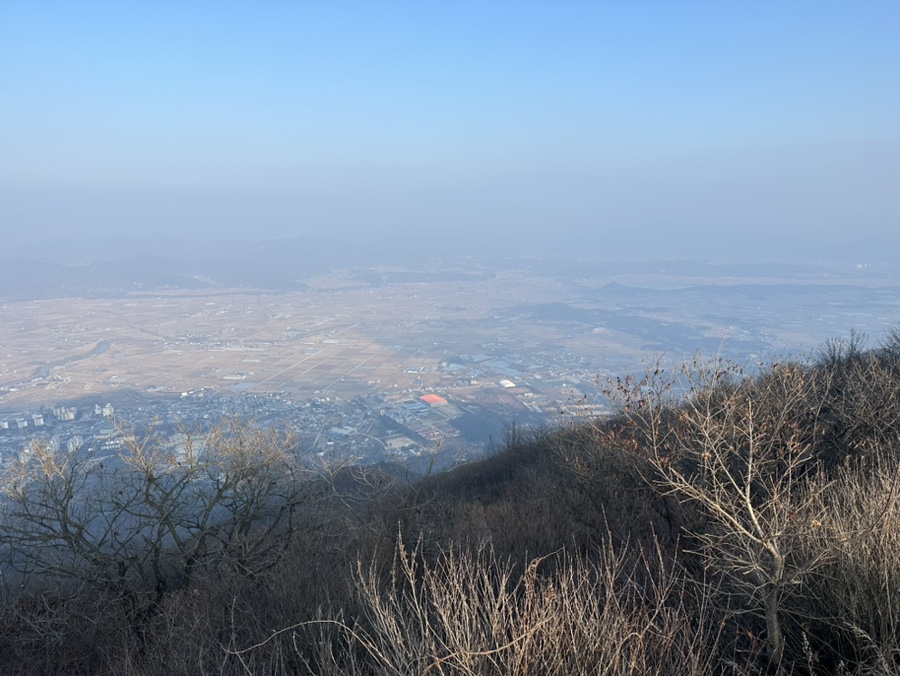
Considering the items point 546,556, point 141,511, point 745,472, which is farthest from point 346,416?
point 546,556

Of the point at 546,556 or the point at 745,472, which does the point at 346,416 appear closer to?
the point at 745,472

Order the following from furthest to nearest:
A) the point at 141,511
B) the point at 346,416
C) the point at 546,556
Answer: the point at 346,416, the point at 141,511, the point at 546,556

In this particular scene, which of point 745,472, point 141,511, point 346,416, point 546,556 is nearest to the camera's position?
point 546,556

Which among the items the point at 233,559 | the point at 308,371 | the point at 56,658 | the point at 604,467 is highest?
the point at 604,467

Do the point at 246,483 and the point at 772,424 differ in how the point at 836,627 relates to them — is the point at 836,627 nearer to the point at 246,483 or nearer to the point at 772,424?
the point at 772,424

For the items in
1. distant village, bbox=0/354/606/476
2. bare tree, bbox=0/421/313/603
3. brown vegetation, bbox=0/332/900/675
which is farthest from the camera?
distant village, bbox=0/354/606/476

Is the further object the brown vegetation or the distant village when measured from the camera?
the distant village

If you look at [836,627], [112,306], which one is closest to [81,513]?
[836,627]

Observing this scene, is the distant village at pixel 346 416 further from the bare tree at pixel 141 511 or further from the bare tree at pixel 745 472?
the bare tree at pixel 745 472

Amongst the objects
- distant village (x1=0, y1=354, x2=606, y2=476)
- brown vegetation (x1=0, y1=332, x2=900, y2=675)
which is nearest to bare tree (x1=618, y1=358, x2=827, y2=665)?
brown vegetation (x1=0, y1=332, x2=900, y2=675)

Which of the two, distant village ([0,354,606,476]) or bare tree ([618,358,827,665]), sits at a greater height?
bare tree ([618,358,827,665])

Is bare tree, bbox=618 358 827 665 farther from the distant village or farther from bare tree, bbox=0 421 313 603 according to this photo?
the distant village
